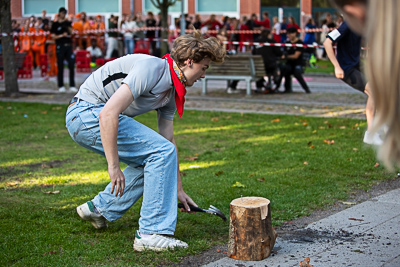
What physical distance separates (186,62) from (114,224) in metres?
1.62

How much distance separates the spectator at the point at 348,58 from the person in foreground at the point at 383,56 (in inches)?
213

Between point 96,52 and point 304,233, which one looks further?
point 96,52

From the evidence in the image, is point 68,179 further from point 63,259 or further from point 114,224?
point 63,259

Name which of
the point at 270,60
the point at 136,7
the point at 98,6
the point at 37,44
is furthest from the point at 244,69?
the point at 98,6

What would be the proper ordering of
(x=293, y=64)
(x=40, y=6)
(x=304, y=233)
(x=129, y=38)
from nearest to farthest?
1. (x=304, y=233)
2. (x=293, y=64)
3. (x=129, y=38)
4. (x=40, y=6)

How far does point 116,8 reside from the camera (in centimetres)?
3400

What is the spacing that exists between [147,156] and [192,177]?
7.32 ft

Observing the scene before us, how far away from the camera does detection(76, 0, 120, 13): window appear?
34.2 metres

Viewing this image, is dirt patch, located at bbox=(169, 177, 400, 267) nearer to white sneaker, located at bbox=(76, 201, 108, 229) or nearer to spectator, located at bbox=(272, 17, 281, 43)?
white sneaker, located at bbox=(76, 201, 108, 229)

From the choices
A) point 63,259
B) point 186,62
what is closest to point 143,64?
point 186,62

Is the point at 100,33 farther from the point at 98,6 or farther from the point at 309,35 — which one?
the point at 309,35

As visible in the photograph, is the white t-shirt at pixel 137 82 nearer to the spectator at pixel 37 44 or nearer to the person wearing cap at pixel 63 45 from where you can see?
the person wearing cap at pixel 63 45

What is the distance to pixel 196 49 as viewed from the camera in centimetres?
380

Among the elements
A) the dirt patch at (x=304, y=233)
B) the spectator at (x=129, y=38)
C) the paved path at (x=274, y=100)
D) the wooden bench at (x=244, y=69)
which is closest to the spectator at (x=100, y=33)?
the spectator at (x=129, y=38)
